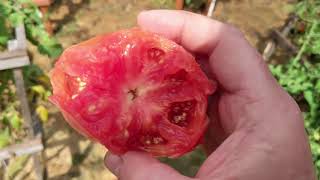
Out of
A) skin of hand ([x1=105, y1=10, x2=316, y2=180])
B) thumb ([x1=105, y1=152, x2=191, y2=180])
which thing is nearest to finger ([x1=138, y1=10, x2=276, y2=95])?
skin of hand ([x1=105, y1=10, x2=316, y2=180])

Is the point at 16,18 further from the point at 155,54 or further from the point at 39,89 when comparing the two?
the point at 155,54

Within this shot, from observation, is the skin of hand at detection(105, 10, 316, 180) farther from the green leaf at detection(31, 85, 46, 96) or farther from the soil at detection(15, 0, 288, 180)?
the soil at detection(15, 0, 288, 180)

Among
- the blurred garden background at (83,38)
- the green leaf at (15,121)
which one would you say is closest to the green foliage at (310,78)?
the blurred garden background at (83,38)

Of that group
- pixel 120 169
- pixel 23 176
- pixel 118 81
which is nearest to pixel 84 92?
pixel 118 81

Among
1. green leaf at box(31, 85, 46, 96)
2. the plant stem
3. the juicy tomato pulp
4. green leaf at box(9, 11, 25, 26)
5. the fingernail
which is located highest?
the juicy tomato pulp

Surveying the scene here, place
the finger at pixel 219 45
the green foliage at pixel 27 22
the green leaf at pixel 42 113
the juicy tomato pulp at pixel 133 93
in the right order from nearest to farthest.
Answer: the juicy tomato pulp at pixel 133 93
the finger at pixel 219 45
the green foliage at pixel 27 22
the green leaf at pixel 42 113

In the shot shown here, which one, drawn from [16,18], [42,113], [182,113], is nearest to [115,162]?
[182,113]

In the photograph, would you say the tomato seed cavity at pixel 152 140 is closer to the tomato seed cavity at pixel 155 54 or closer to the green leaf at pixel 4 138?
the tomato seed cavity at pixel 155 54

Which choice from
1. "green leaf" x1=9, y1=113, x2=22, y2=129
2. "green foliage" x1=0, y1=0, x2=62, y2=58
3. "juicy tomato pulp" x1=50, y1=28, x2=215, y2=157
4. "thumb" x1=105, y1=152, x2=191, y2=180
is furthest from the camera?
"green leaf" x1=9, y1=113, x2=22, y2=129
